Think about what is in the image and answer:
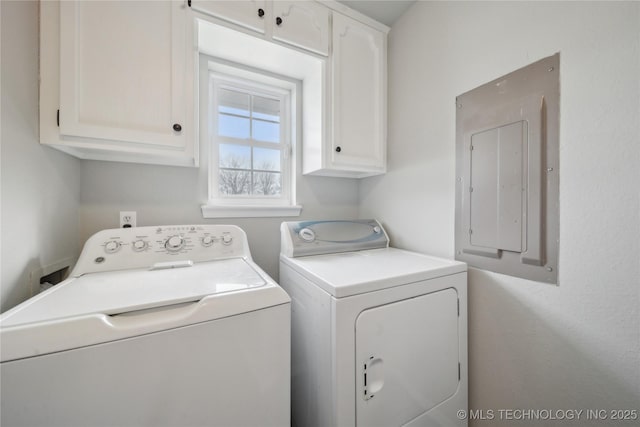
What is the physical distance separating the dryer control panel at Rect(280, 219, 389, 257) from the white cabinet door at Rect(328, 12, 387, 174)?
0.42m

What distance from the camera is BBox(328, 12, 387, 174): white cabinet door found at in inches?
60.6

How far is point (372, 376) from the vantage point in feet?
2.95

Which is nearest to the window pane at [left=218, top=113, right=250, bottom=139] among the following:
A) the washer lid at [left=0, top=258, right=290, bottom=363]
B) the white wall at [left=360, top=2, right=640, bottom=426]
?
the washer lid at [left=0, top=258, right=290, bottom=363]

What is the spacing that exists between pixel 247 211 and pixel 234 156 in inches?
17.7

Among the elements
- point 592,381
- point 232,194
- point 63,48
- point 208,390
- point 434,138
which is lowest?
point 592,381

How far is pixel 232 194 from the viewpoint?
5.54 feet

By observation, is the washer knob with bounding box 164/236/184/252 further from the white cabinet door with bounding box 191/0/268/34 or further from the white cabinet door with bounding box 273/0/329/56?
the white cabinet door with bounding box 273/0/329/56

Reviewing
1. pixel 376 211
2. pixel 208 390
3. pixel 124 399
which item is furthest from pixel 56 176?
pixel 376 211

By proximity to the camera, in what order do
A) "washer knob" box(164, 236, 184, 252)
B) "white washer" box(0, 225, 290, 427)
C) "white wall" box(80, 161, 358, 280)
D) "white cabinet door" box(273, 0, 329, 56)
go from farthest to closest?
1. "white cabinet door" box(273, 0, 329, 56)
2. "white wall" box(80, 161, 358, 280)
3. "washer knob" box(164, 236, 184, 252)
4. "white washer" box(0, 225, 290, 427)

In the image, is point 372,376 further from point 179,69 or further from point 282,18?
point 282,18

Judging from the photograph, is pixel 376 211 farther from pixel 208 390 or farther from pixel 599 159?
pixel 208 390

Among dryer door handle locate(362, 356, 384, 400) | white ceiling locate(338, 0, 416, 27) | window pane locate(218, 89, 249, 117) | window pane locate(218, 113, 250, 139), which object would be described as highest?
white ceiling locate(338, 0, 416, 27)

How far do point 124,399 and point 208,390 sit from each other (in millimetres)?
199

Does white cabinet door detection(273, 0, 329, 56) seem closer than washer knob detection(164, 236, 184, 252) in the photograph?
No
